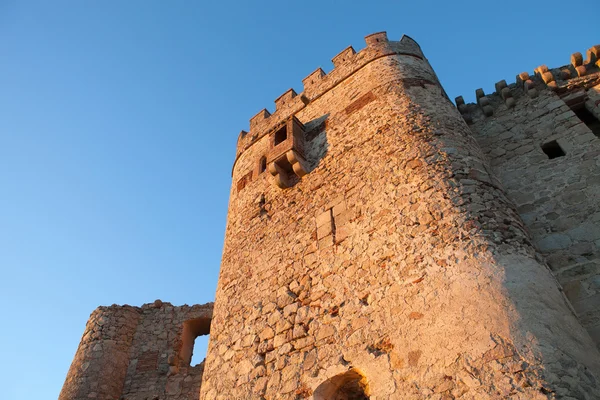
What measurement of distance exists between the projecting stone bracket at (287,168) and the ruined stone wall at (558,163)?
2963 millimetres

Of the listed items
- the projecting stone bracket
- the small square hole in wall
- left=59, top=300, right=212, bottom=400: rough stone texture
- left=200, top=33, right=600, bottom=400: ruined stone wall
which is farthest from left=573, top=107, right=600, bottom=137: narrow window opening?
left=59, top=300, right=212, bottom=400: rough stone texture

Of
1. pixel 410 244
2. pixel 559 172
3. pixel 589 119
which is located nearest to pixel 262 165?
pixel 410 244

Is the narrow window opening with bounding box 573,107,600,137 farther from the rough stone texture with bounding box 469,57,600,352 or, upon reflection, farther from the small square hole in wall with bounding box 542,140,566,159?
the small square hole in wall with bounding box 542,140,566,159

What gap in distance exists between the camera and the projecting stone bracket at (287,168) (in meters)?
6.40

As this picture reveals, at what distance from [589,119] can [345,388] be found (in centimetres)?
600

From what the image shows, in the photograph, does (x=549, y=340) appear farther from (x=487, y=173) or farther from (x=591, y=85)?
(x=591, y=85)

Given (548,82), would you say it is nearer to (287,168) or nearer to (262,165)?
(287,168)

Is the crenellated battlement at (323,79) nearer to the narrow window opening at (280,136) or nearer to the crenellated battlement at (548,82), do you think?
the narrow window opening at (280,136)

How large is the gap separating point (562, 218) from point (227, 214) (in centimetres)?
527

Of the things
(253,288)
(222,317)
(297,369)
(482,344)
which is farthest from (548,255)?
(222,317)

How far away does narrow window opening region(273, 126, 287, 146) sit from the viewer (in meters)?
7.32

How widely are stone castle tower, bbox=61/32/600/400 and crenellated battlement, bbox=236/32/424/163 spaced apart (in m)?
0.05

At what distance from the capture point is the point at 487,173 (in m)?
4.75

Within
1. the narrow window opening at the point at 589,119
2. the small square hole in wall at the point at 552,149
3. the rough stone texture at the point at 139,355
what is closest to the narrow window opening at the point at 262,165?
the rough stone texture at the point at 139,355
